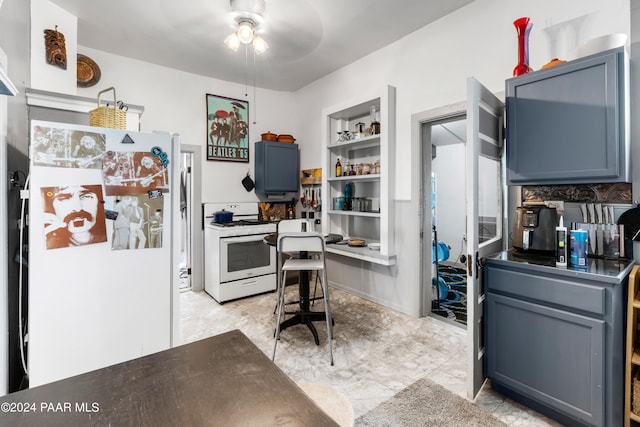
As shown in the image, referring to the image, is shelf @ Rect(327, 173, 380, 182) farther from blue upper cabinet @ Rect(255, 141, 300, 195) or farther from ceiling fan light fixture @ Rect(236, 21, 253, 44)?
ceiling fan light fixture @ Rect(236, 21, 253, 44)

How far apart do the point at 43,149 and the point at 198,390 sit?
1.74 m

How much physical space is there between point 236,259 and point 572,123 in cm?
346

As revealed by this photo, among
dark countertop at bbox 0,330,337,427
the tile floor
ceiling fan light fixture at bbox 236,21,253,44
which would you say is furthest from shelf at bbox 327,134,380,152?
dark countertop at bbox 0,330,337,427

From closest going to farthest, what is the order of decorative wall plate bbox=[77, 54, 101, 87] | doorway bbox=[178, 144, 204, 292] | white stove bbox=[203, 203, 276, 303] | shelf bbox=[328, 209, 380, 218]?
decorative wall plate bbox=[77, 54, 101, 87] → shelf bbox=[328, 209, 380, 218] → white stove bbox=[203, 203, 276, 303] → doorway bbox=[178, 144, 204, 292]

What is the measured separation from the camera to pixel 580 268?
1.69 metres

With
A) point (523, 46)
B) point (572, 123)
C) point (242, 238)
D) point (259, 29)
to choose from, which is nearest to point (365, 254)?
point (242, 238)

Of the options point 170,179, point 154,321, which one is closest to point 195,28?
point 170,179

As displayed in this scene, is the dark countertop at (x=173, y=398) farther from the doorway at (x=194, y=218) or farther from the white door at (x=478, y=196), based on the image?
the doorway at (x=194, y=218)

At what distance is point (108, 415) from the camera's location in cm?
72

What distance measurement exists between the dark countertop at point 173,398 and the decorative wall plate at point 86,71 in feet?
12.2

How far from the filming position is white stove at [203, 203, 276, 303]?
3.75 metres

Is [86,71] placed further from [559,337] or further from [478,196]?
[559,337]

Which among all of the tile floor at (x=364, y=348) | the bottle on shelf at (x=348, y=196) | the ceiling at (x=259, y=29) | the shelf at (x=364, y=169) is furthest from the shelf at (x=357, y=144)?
the tile floor at (x=364, y=348)

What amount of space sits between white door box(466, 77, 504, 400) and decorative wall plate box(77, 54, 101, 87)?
3.88 m
